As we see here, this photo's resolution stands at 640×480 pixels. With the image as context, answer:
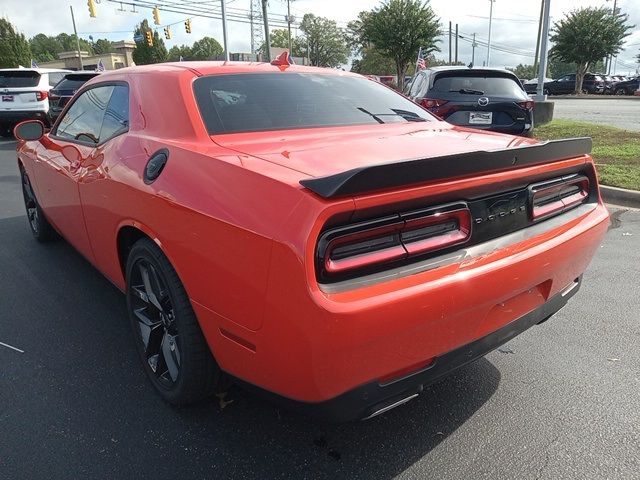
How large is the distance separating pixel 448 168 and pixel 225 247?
2.69ft

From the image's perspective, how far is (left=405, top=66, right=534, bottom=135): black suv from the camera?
24.2 ft

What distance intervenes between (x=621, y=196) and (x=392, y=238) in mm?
5733

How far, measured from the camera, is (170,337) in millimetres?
2373

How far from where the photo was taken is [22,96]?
45.3 feet

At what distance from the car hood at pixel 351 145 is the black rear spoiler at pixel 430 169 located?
16 cm

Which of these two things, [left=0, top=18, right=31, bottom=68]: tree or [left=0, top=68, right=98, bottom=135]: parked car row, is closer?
[left=0, top=68, right=98, bottom=135]: parked car row

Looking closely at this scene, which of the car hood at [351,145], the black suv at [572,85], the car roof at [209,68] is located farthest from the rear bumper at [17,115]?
the black suv at [572,85]

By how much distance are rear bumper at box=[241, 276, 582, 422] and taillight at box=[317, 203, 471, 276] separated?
0.40 meters

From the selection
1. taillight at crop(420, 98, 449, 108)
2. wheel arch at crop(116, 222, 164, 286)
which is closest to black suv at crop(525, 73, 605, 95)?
taillight at crop(420, 98, 449, 108)

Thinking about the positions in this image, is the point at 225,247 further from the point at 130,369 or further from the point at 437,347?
the point at 130,369

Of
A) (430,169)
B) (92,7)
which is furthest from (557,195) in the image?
(92,7)

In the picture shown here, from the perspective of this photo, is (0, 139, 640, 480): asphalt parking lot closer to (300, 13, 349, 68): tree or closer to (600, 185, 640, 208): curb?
(600, 185, 640, 208): curb

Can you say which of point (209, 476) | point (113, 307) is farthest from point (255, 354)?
point (113, 307)

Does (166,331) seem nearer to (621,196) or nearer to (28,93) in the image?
(621,196)
